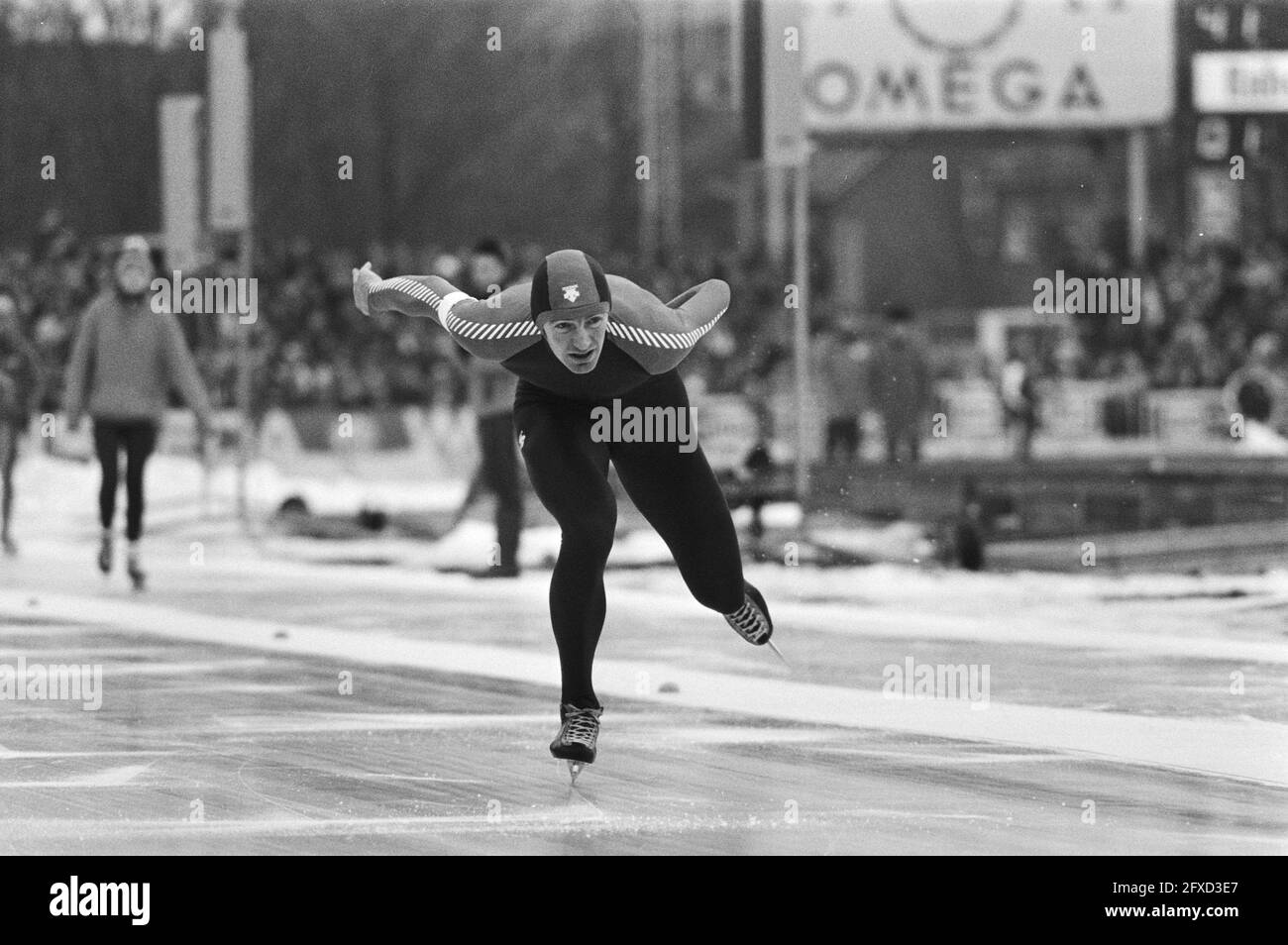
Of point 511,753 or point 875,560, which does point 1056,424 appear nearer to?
point 875,560

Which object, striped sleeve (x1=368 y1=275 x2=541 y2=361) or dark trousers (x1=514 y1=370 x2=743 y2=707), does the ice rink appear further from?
striped sleeve (x1=368 y1=275 x2=541 y2=361)

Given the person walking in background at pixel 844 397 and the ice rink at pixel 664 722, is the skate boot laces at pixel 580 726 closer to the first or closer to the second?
the ice rink at pixel 664 722

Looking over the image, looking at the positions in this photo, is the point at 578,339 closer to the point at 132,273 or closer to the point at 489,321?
the point at 489,321

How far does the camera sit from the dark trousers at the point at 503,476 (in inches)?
609

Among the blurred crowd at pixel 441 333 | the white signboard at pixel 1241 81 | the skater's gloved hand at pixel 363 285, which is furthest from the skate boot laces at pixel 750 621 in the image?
the white signboard at pixel 1241 81

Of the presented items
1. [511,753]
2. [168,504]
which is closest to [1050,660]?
[511,753]

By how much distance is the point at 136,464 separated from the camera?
1499 cm

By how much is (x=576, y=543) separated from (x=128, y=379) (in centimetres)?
752

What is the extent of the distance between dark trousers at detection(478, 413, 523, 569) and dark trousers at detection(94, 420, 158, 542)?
1970mm

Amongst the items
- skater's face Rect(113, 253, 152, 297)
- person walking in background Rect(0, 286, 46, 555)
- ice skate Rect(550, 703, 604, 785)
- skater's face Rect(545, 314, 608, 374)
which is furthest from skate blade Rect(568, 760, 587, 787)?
person walking in background Rect(0, 286, 46, 555)

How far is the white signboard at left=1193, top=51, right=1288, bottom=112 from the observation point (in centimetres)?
3688

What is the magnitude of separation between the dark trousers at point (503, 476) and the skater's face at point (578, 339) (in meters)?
7.55

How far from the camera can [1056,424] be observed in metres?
31.1
